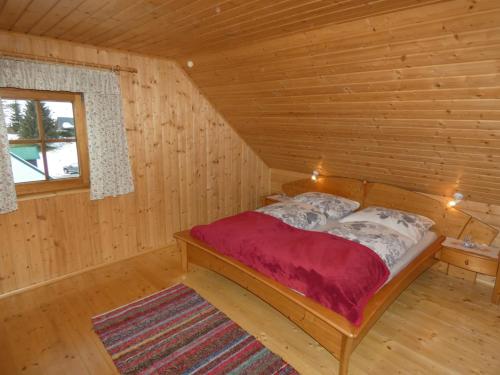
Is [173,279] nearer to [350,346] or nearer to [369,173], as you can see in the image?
[350,346]

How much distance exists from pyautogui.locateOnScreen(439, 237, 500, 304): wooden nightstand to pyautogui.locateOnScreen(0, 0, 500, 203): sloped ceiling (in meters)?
0.49

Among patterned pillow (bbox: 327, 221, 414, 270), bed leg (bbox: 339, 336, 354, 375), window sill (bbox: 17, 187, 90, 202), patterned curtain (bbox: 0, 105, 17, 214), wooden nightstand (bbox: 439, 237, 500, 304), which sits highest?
patterned curtain (bbox: 0, 105, 17, 214)

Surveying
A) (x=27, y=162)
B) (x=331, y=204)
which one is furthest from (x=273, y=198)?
(x=27, y=162)

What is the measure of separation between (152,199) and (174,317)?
1501 millimetres

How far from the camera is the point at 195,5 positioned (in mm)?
1823

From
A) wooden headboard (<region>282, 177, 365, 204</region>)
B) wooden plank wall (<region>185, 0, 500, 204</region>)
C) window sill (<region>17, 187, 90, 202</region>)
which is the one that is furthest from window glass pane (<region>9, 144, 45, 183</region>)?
wooden headboard (<region>282, 177, 365, 204</region>)

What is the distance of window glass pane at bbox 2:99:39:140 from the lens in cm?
258

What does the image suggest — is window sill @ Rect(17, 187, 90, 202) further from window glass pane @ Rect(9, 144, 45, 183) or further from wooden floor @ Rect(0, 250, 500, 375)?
wooden floor @ Rect(0, 250, 500, 375)

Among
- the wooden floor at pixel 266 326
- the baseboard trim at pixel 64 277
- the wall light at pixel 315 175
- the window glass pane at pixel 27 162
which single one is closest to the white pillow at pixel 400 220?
the wooden floor at pixel 266 326

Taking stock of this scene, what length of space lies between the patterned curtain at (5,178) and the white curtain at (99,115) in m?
0.42

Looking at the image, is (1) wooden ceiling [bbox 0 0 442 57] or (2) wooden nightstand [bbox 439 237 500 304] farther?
(2) wooden nightstand [bbox 439 237 500 304]

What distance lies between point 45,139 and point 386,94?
9.75 ft

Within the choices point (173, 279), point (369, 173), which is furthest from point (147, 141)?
point (369, 173)

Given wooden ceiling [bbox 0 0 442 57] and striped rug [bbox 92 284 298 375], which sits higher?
wooden ceiling [bbox 0 0 442 57]
